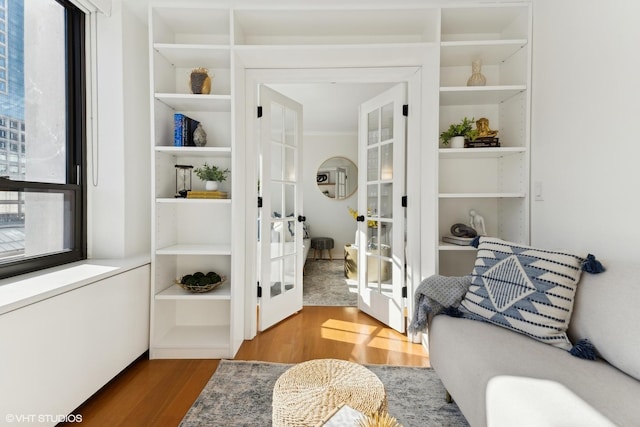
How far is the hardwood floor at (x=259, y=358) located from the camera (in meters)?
1.47

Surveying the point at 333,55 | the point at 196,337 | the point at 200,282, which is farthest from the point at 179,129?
the point at 196,337

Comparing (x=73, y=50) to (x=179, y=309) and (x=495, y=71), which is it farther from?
(x=495, y=71)

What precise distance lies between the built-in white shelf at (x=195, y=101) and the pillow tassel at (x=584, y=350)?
7.59 feet

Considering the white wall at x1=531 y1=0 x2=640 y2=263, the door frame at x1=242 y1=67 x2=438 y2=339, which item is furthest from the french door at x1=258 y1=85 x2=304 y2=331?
the white wall at x1=531 y1=0 x2=640 y2=263

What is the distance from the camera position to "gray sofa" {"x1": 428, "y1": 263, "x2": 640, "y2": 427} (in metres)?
0.84

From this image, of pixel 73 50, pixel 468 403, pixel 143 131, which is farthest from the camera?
pixel 143 131

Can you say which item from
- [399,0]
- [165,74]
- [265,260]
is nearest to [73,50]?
[165,74]

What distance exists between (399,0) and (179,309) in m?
2.85

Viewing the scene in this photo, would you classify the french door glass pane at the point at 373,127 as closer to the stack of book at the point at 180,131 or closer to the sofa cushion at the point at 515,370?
the stack of book at the point at 180,131

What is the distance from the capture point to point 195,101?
2.08m

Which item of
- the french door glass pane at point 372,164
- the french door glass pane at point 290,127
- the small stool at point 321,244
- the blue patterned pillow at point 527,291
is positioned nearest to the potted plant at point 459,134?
the french door glass pane at point 372,164

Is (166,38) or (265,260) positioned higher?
(166,38)

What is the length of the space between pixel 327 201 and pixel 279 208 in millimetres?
3047

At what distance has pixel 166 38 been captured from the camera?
2154 mm
